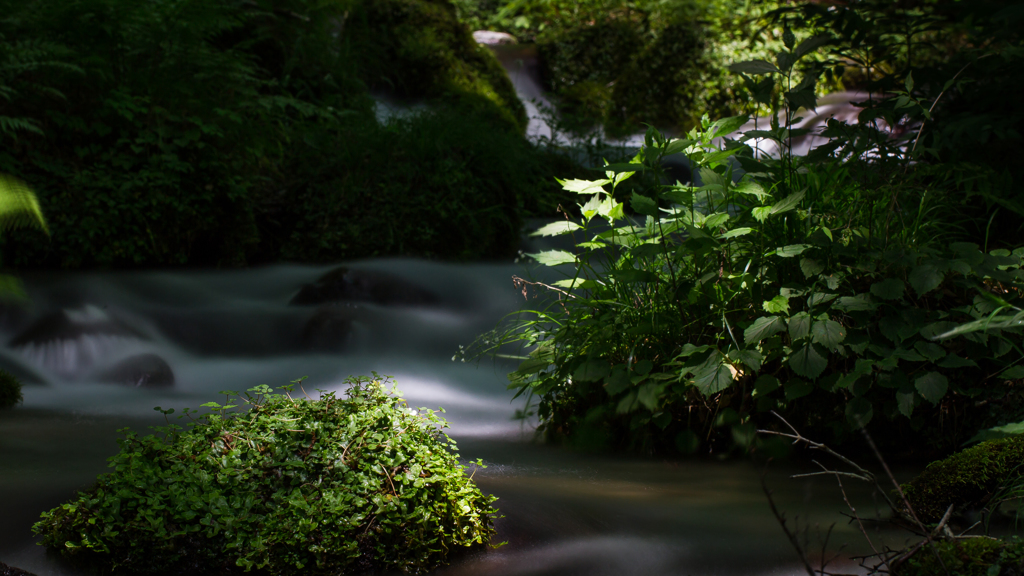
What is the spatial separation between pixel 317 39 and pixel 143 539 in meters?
8.04

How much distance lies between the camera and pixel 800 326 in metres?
2.69

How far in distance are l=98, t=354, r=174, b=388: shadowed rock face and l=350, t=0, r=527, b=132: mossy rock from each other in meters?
5.67

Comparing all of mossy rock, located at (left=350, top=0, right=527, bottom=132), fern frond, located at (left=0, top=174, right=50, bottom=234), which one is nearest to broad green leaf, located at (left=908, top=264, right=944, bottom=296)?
fern frond, located at (left=0, top=174, right=50, bottom=234)

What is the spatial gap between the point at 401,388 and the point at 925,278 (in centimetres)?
301

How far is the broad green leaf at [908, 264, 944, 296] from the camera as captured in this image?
2.56 metres

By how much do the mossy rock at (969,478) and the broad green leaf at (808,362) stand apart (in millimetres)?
504

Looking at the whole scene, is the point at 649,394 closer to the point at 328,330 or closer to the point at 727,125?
the point at 727,125

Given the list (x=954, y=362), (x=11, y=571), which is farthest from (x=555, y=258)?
(x=11, y=571)

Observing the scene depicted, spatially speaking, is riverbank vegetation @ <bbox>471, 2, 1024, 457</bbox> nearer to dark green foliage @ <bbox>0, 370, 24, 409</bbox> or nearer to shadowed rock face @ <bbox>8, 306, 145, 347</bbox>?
dark green foliage @ <bbox>0, 370, 24, 409</bbox>

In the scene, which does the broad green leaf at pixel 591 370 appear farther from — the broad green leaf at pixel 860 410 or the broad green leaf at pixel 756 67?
the broad green leaf at pixel 756 67

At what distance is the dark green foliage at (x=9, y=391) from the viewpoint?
371cm

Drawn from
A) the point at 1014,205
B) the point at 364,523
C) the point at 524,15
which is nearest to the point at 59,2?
the point at 364,523

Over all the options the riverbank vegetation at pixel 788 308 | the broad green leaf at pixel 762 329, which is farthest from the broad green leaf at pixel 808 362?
the broad green leaf at pixel 762 329

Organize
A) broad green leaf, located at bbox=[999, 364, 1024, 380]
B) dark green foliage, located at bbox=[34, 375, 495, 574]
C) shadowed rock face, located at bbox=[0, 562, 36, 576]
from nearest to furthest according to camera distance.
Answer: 1. shadowed rock face, located at bbox=[0, 562, 36, 576]
2. dark green foliage, located at bbox=[34, 375, 495, 574]
3. broad green leaf, located at bbox=[999, 364, 1024, 380]
